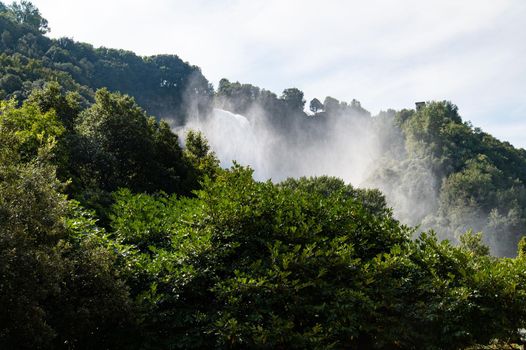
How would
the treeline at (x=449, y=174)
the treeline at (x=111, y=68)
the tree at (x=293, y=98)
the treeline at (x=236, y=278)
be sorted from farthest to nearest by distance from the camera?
the tree at (x=293, y=98), the treeline at (x=111, y=68), the treeline at (x=449, y=174), the treeline at (x=236, y=278)

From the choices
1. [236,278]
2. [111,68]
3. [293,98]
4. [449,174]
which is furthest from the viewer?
[293,98]

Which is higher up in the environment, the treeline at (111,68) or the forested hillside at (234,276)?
the treeline at (111,68)

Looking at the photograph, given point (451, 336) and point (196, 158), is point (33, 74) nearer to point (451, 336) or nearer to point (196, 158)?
point (196, 158)

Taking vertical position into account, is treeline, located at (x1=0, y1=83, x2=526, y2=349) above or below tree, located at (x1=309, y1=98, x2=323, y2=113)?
below

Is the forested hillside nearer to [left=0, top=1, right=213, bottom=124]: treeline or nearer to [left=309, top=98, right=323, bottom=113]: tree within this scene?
[left=0, top=1, right=213, bottom=124]: treeline

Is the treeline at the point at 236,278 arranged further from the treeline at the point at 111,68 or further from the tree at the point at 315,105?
the tree at the point at 315,105

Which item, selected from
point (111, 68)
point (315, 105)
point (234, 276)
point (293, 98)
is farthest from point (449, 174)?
point (234, 276)

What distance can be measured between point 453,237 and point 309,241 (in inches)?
3585

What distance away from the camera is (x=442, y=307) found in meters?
9.38

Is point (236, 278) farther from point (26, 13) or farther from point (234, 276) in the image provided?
point (26, 13)

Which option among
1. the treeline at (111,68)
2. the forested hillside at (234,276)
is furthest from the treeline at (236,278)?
the treeline at (111,68)

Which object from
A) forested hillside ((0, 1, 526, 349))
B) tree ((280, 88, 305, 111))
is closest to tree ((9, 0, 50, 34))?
tree ((280, 88, 305, 111))

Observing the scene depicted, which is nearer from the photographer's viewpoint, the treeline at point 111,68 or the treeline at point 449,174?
the treeline at point 449,174

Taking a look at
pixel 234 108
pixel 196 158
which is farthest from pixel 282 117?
pixel 196 158
